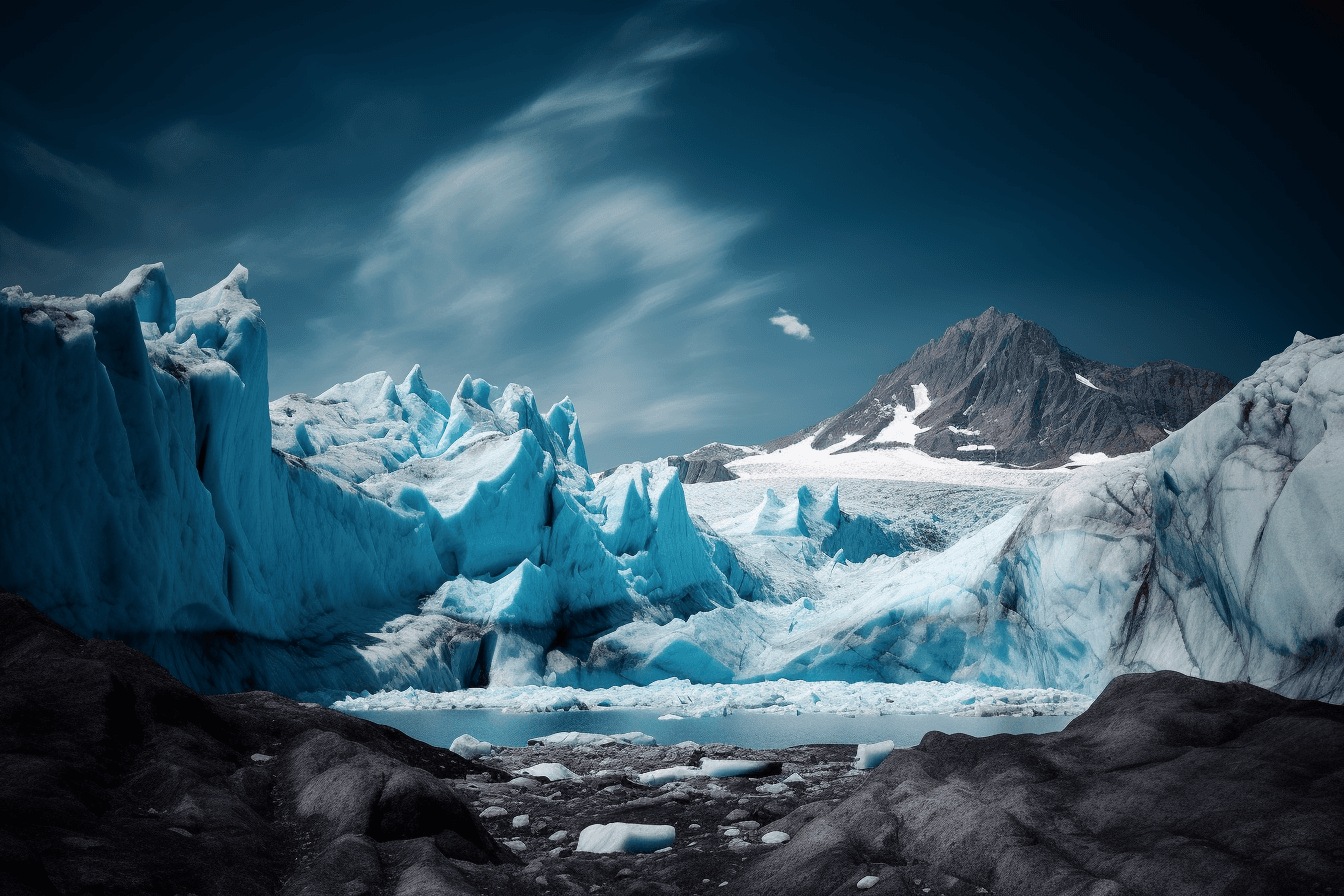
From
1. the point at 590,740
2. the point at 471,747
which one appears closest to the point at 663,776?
the point at 471,747

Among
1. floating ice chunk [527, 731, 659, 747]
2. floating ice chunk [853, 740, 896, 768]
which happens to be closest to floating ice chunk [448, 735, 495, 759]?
floating ice chunk [527, 731, 659, 747]

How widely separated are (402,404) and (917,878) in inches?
1123

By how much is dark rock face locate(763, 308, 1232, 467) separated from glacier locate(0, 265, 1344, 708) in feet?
235

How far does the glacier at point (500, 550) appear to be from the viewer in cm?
1058

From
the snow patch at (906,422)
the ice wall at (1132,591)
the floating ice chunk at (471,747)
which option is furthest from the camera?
the snow patch at (906,422)

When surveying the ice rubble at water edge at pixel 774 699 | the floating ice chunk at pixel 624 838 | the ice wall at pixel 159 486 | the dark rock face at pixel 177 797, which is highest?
the ice wall at pixel 159 486

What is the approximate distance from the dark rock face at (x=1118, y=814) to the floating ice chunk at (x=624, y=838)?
2.75ft

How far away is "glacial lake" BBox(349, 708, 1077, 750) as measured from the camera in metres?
12.0

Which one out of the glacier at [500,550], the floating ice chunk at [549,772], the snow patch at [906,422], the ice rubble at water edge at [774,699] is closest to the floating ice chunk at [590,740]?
the floating ice chunk at [549,772]

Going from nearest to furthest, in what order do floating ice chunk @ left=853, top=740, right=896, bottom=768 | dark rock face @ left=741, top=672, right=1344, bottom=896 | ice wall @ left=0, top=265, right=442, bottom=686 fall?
dark rock face @ left=741, top=672, right=1344, bottom=896 < floating ice chunk @ left=853, top=740, right=896, bottom=768 < ice wall @ left=0, top=265, right=442, bottom=686

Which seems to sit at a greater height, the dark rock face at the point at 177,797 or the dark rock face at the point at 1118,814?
the dark rock face at the point at 177,797

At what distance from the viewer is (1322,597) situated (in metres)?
10.8

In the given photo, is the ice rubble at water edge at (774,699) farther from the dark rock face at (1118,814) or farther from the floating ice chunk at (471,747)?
the dark rock face at (1118,814)

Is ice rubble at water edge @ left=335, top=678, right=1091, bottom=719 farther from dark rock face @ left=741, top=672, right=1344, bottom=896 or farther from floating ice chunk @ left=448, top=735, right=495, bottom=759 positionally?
dark rock face @ left=741, top=672, right=1344, bottom=896
